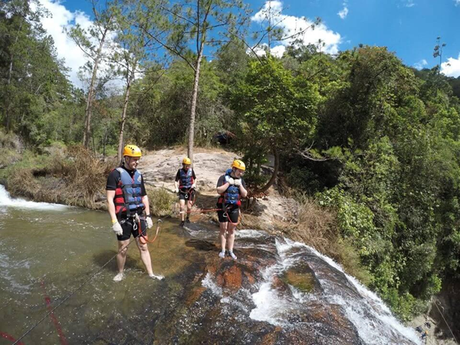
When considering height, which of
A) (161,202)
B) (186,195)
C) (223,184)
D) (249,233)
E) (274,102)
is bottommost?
(249,233)

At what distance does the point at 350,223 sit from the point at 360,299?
14.4ft

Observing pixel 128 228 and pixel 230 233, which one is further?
pixel 230 233

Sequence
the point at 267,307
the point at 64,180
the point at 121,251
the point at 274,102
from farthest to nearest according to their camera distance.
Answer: the point at 64,180
the point at 274,102
the point at 121,251
the point at 267,307

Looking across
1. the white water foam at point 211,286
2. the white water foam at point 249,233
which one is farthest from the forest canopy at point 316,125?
the white water foam at point 211,286

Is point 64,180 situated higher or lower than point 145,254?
lower

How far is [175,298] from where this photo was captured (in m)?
4.02

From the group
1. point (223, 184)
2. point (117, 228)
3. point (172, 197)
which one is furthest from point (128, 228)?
point (172, 197)

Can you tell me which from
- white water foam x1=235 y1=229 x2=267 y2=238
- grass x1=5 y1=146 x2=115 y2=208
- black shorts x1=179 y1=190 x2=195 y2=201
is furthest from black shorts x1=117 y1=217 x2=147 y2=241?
grass x1=5 y1=146 x2=115 y2=208

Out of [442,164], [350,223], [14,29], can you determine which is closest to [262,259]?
[350,223]

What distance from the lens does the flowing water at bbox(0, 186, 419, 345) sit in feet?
10.9

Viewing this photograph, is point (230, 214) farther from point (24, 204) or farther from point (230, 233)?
point (24, 204)

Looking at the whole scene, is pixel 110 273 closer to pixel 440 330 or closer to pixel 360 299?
pixel 360 299

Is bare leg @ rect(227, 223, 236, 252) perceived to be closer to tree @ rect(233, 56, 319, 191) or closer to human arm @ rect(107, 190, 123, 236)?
human arm @ rect(107, 190, 123, 236)

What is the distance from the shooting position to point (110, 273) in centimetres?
457
